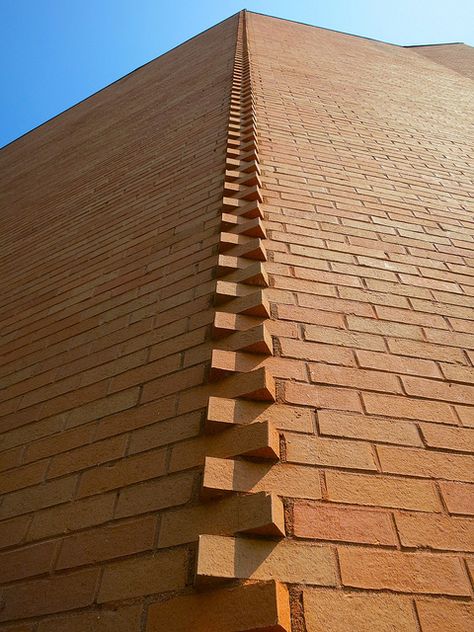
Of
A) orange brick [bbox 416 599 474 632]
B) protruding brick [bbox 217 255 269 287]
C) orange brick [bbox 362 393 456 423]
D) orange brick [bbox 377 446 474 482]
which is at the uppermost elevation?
protruding brick [bbox 217 255 269 287]

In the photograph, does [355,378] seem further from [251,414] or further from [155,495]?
[155,495]

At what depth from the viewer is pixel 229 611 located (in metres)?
0.86

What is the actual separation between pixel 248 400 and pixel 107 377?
62 centimetres

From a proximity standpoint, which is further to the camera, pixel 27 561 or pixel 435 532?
pixel 27 561

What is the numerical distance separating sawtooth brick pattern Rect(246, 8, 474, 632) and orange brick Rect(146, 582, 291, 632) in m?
0.04

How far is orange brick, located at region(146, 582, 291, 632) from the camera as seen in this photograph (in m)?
0.83

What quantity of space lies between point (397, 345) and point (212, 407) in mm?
757

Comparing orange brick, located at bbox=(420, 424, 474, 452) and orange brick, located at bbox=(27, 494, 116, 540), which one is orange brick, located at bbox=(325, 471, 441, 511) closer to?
orange brick, located at bbox=(420, 424, 474, 452)

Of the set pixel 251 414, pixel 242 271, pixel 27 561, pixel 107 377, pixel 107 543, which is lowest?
pixel 27 561

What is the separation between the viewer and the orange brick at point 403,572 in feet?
3.07

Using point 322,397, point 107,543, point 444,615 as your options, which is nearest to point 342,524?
point 444,615

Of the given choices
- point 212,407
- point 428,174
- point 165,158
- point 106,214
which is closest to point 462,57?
point 428,174

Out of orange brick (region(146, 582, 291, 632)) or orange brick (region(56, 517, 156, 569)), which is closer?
orange brick (region(146, 582, 291, 632))

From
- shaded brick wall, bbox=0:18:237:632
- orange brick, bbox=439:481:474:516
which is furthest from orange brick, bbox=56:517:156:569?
orange brick, bbox=439:481:474:516
